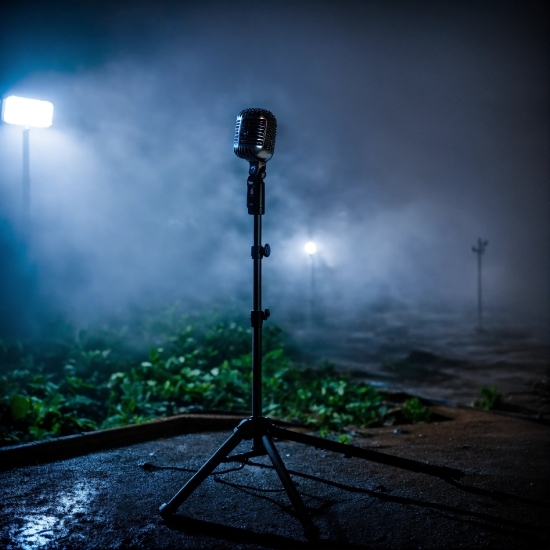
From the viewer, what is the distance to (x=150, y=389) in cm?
589

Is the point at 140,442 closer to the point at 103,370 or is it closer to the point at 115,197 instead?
the point at 103,370

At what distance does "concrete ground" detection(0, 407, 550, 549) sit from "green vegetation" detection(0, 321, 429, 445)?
965 mm

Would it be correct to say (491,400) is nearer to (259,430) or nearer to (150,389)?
(150,389)

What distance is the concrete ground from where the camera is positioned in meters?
2.29

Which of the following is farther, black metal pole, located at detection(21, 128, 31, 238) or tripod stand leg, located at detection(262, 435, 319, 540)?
black metal pole, located at detection(21, 128, 31, 238)

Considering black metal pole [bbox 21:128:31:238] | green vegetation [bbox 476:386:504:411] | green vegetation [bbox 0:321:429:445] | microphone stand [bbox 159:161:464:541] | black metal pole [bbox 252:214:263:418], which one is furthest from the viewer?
black metal pole [bbox 21:128:31:238]

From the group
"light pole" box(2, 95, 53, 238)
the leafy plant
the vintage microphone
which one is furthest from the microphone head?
"light pole" box(2, 95, 53, 238)

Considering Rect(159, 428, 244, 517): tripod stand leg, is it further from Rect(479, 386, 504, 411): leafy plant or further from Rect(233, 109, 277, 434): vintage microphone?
Rect(479, 386, 504, 411): leafy plant

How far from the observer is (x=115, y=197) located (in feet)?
33.9

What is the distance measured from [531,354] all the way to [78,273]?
14303mm

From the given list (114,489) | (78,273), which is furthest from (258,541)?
(78,273)

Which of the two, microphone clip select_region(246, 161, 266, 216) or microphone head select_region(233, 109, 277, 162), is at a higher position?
microphone head select_region(233, 109, 277, 162)

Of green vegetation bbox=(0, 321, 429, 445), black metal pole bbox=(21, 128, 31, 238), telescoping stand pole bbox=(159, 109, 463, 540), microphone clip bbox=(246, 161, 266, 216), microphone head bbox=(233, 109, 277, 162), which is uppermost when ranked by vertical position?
black metal pole bbox=(21, 128, 31, 238)

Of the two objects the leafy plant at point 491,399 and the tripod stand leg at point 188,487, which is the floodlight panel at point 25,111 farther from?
the leafy plant at point 491,399
